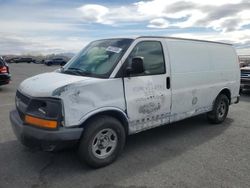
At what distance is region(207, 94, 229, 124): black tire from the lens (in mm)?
6598

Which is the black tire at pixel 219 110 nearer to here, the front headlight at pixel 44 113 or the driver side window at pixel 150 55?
the driver side window at pixel 150 55

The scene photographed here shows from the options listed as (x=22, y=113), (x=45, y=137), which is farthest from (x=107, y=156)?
(x=22, y=113)

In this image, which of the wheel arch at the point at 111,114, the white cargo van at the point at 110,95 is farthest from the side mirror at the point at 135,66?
the wheel arch at the point at 111,114

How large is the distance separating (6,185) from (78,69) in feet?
6.80

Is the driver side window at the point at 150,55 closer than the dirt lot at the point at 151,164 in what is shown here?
No

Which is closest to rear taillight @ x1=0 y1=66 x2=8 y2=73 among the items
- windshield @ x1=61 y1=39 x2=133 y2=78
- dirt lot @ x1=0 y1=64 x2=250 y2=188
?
dirt lot @ x1=0 y1=64 x2=250 y2=188

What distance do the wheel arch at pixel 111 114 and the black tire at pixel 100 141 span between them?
2.6 inches

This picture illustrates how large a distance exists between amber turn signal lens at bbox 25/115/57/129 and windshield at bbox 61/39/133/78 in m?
1.01

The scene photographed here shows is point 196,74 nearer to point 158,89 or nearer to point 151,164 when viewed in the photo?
point 158,89

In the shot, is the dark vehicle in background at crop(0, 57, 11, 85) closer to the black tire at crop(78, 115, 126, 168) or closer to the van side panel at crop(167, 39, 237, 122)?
the van side panel at crop(167, 39, 237, 122)

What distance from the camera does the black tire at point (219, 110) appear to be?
6.60 metres

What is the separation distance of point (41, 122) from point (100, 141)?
36.6 inches

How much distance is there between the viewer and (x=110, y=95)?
13.7 ft

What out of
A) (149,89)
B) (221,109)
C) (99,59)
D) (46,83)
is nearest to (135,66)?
(149,89)
